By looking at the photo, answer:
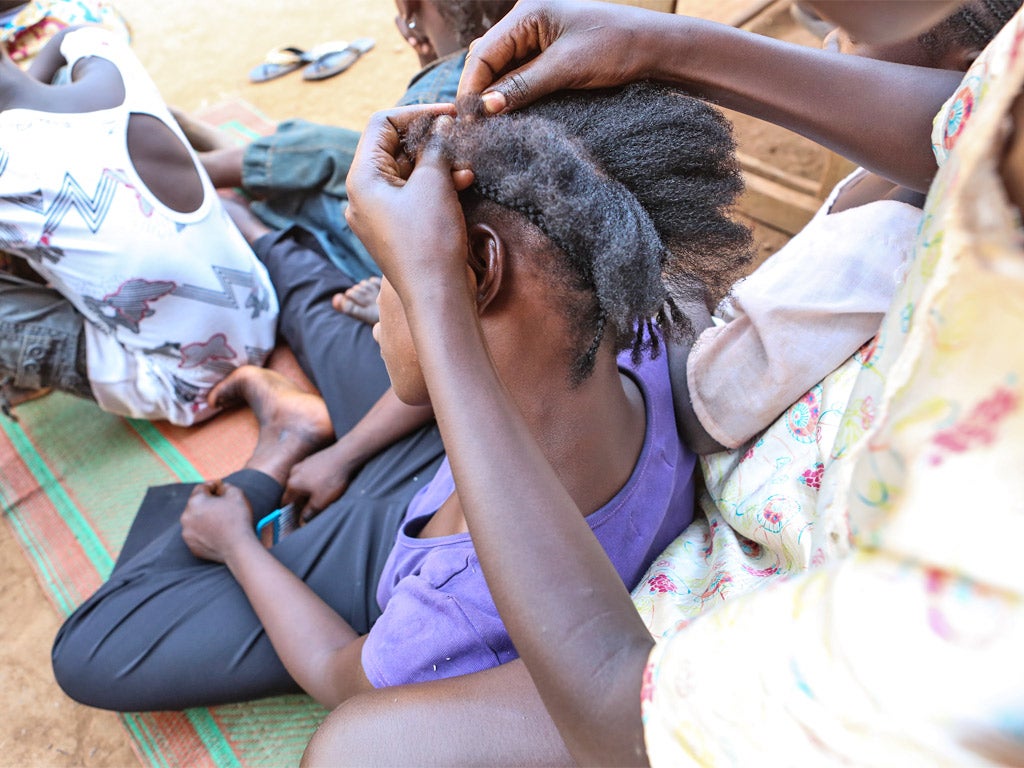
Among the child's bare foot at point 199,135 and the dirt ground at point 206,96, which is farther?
the child's bare foot at point 199,135

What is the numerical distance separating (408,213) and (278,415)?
127 centimetres

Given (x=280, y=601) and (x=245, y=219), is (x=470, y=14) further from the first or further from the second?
(x=280, y=601)

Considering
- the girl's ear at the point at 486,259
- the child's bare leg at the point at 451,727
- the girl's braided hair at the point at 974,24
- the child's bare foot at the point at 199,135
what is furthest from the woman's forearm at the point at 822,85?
the child's bare foot at the point at 199,135

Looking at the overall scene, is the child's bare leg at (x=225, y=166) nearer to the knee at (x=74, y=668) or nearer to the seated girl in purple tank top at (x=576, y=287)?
the knee at (x=74, y=668)

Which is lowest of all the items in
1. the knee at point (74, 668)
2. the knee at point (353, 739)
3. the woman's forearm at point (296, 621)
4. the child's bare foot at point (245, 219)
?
the knee at point (74, 668)

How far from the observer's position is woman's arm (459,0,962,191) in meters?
0.90

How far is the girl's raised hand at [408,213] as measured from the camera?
0.69m

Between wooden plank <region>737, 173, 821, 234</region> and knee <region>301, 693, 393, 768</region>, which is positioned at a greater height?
knee <region>301, 693, 393, 768</region>

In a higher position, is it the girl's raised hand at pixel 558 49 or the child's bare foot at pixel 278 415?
the girl's raised hand at pixel 558 49

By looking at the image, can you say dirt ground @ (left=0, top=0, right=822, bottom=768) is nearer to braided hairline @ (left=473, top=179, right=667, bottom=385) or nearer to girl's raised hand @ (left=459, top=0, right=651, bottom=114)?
braided hairline @ (left=473, top=179, right=667, bottom=385)

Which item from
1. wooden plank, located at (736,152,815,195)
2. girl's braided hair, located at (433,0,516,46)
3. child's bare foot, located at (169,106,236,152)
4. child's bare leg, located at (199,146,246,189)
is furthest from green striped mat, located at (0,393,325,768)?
wooden plank, located at (736,152,815,195)

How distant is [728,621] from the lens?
463mm

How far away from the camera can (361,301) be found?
1.95 meters

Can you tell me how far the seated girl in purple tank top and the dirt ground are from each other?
94 centimetres
